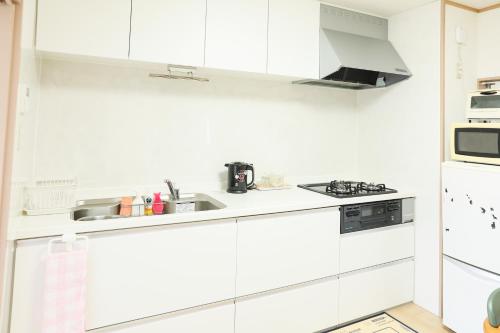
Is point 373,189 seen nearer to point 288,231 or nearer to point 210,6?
point 288,231

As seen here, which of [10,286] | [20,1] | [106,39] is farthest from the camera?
[106,39]

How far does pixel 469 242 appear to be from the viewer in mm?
1901

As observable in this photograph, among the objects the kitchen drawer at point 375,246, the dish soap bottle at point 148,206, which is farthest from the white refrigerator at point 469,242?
the dish soap bottle at point 148,206

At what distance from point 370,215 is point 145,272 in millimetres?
1507

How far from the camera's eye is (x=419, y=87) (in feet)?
7.50

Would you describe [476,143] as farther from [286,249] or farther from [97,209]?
[97,209]

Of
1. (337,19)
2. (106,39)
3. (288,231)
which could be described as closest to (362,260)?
(288,231)

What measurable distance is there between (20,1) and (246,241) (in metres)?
1.42

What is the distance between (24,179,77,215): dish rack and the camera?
143 cm

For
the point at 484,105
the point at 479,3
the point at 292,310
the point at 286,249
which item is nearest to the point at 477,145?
the point at 484,105

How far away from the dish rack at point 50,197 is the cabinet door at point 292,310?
1.05 metres

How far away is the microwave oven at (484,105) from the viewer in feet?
6.11

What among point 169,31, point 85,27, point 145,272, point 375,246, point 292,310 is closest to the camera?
point 145,272

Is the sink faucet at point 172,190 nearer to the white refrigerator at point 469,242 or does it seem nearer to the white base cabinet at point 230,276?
the white base cabinet at point 230,276
